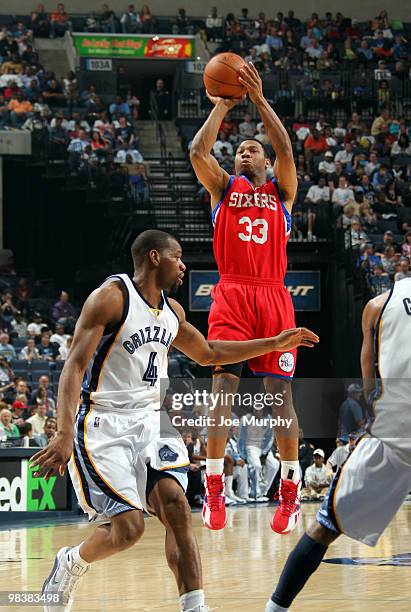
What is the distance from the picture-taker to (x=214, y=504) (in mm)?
7824

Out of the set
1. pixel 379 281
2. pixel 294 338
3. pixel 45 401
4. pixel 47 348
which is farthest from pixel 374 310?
pixel 379 281

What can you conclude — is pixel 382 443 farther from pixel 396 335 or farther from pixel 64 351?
pixel 64 351

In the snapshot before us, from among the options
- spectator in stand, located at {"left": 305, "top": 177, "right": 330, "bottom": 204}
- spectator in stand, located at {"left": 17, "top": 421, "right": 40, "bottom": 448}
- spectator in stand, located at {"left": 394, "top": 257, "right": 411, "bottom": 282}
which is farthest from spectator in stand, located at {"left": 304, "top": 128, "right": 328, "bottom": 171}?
spectator in stand, located at {"left": 17, "top": 421, "right": 40, "bottom": 448}

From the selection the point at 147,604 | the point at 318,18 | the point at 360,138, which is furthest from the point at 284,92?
the point at 147,604

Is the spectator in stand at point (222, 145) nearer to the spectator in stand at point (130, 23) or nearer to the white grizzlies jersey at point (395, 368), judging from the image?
the spectator in stand at point (130, 23)

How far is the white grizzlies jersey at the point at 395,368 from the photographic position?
5477 millimetres

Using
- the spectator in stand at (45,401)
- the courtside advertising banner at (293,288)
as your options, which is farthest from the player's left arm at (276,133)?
the courtside advertising banner at (293,288)

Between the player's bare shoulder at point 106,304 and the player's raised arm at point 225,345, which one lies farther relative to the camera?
the player's raised arm at point 225,345

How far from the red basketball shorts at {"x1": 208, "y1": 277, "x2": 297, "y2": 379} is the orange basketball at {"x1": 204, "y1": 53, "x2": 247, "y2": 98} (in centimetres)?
141

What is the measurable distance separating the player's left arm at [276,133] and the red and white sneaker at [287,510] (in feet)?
7.03

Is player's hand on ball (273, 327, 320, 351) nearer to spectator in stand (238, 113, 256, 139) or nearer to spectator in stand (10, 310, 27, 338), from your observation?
spectator in stand (10, 310, 27, 338)

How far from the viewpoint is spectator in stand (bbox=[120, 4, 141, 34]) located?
95.9 feet

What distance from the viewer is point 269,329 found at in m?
7.99

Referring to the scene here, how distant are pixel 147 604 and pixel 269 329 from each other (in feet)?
7.43
